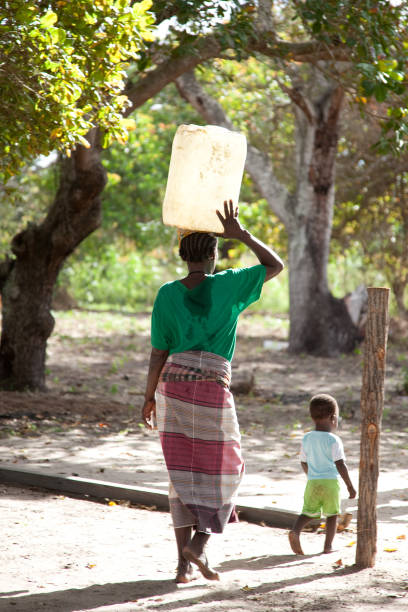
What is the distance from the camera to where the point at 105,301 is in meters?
29.5

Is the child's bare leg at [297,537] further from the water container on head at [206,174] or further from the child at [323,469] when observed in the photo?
the water container on head at [206,174]

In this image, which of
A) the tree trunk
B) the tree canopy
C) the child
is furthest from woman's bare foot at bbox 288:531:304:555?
the tree trunk

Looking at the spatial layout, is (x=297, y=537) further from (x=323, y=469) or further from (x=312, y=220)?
(x=312, y=220)

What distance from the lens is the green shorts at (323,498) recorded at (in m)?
4.64

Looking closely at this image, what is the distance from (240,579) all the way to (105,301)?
84.0 feet

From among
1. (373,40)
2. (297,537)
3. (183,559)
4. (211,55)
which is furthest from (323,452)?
(211,55)

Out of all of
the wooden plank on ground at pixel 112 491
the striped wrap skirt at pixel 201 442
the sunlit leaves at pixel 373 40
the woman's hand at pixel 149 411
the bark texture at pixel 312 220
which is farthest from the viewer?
the bark texture at pixel 312 220

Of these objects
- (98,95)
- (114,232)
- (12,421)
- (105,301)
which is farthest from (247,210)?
(98,95)

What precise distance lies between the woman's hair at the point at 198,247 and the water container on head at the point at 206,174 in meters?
0.17

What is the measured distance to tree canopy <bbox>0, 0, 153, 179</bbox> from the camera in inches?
216

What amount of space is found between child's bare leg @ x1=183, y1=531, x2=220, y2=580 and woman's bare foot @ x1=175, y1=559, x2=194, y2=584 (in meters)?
0.18

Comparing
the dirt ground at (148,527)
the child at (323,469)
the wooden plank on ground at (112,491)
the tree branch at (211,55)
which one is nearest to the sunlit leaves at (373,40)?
the tree branch at (211,55)

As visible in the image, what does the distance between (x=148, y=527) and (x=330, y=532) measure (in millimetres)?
1277

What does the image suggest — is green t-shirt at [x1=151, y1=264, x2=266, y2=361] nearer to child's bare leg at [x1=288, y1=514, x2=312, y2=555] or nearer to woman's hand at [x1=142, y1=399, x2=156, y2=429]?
woman's hand at [x1=142, y1=399, x2=156, y2=429]
